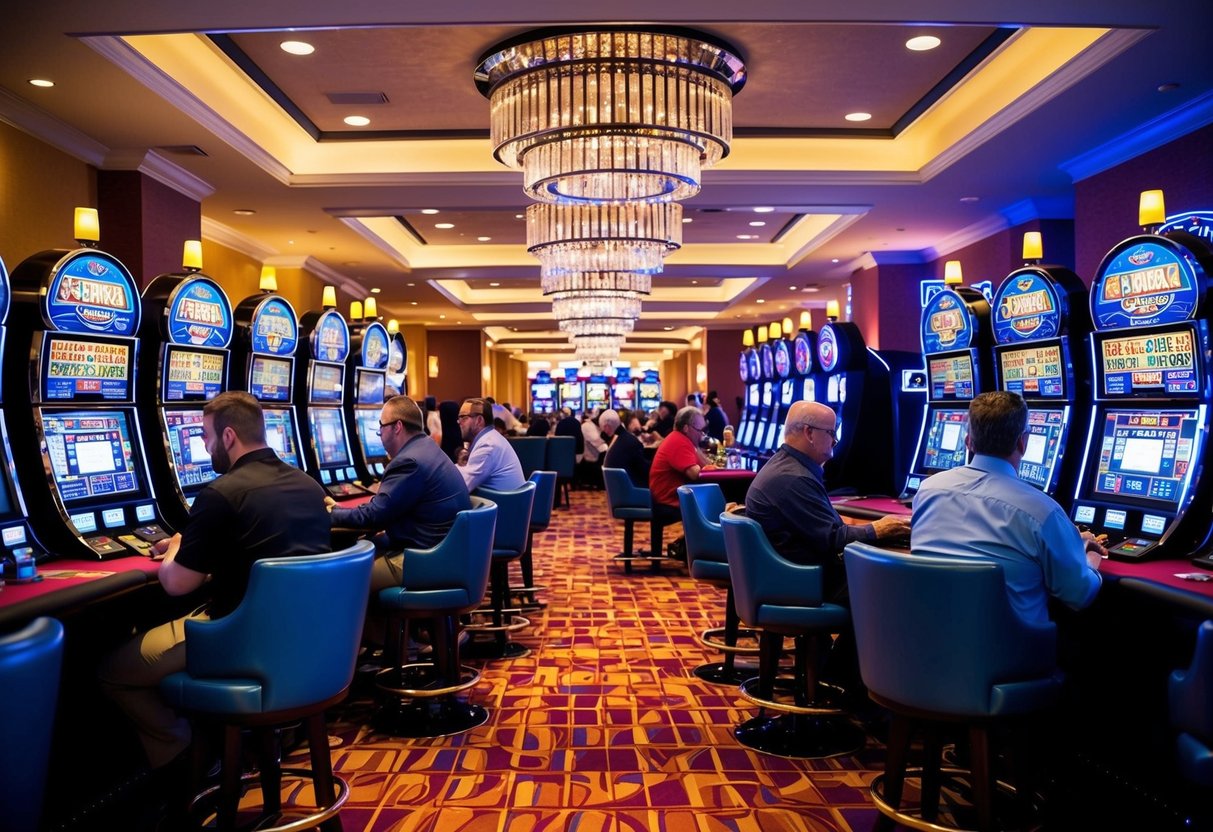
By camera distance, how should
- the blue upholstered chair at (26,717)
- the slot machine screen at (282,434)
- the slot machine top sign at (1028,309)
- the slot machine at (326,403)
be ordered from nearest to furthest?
the blue upholstered chair at (26,717) < the slot machine top sign at (1028,309) < the slot machine screen at (282,434) < the slot machine at (326,403)

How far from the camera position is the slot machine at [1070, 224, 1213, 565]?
311 centimetres

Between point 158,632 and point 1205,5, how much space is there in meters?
4.90

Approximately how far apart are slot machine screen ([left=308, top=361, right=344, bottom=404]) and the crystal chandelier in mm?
1976

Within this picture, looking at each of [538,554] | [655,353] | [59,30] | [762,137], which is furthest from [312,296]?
[655,353]

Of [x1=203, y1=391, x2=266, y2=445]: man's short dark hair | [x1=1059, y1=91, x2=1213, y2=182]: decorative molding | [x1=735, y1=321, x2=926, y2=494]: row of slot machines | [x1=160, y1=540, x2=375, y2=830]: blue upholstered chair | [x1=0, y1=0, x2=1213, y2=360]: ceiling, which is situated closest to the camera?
[x1=160, y1=540, x2=375, y2=830]: blue upholstered chair

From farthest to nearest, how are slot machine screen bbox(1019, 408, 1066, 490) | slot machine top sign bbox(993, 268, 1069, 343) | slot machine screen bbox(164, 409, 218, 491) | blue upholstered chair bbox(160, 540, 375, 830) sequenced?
slot machine screen bbox(164, 409, 218, 491), slot machine top sign bbox(993, 268, 1069, 343), slot machine screen bbox(1019, 408, 1066, 490), blue upholstered chair bbox(160, 540, 375, 830)

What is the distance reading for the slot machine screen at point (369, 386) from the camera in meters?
6.80

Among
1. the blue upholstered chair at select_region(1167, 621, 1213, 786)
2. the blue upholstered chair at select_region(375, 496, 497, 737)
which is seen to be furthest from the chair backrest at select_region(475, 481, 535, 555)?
the blue upholstered chair at select_region(1167, 621, 1213, 786)

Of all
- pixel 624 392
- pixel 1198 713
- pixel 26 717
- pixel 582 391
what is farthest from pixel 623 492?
pixel 624 392

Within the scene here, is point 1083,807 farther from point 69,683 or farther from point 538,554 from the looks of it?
point 538,554

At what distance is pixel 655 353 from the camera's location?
33.6 meters

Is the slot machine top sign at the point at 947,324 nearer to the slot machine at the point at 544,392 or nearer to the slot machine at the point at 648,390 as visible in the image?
the slot machine at the point at 648,390

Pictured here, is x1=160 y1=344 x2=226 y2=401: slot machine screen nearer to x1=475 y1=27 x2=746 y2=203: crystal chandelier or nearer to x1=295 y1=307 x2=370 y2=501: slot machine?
x1=295 y1=307 x2=370 y2=501: slot machine

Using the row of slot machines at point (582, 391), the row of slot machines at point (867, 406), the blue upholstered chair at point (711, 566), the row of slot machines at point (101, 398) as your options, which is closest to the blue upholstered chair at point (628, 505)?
the row of slot machines at point (867, 406)
